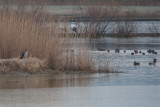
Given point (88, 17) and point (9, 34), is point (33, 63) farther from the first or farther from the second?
point (88, 17)

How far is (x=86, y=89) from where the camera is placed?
9445mm

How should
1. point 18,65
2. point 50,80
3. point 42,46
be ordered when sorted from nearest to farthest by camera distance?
point 50,80 → point 18,65 → point 42,46

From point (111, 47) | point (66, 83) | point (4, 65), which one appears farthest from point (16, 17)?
point (111, 47)

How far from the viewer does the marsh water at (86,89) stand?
8086 millimetres

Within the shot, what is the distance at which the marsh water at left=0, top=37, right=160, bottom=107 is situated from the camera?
809 cm

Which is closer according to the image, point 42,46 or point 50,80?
point 50,80

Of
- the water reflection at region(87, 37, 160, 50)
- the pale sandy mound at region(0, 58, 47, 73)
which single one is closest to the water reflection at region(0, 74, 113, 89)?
the pale sandy mound at region(0, 58, 47, 73)

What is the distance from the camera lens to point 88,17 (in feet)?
84.2

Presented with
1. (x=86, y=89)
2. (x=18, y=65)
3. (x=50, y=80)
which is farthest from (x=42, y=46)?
(x=86, y=89)

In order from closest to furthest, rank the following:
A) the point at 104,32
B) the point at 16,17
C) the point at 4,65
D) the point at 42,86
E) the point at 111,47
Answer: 1. the point at 42,86
2. the point at 4,65
3. the point at 16,17
4. the point at 111,47
5. the point at 104,32

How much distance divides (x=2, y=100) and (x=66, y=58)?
4.03m

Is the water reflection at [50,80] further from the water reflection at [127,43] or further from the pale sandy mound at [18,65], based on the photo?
the water reflection at [127,43]

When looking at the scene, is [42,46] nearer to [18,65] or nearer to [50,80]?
[18,65]

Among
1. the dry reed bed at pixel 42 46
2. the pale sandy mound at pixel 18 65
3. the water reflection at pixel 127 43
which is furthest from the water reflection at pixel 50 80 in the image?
the water reflection at pixel 127 43
